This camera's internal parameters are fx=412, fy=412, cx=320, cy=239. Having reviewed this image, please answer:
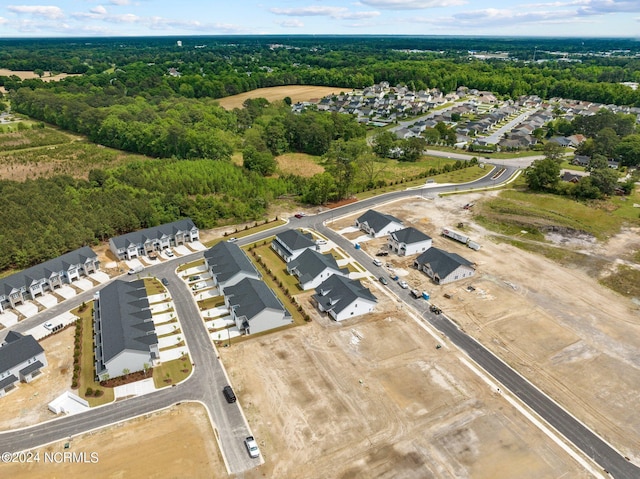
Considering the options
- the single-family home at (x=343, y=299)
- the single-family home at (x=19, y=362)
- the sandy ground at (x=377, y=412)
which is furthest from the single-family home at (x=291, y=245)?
the single-family home at (x=19, y=362)

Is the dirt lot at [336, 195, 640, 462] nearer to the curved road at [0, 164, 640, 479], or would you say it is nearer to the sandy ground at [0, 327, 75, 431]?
the curved road at [0, 164, 640, 479]

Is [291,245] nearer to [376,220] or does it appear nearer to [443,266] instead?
[376,220]

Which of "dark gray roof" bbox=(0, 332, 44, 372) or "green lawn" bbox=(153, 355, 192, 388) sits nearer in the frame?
"dark gray roof" bbox=(0, 332, 44, 372)

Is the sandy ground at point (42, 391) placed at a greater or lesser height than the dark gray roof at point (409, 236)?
lesser

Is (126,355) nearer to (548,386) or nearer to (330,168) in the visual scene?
(548,386)

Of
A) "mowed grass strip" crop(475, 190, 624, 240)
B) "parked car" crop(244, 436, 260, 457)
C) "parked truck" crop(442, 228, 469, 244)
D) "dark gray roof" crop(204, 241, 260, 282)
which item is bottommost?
"mowed grass strip" crop(475, 190, 624, 240)

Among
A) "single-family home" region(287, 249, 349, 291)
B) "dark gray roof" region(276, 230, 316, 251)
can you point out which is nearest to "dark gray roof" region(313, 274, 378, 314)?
"single-family home" region(287, 249, 349, 291)

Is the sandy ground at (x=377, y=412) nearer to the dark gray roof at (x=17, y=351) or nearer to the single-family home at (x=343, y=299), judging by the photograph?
the single-family home at (x=343, y=299)
